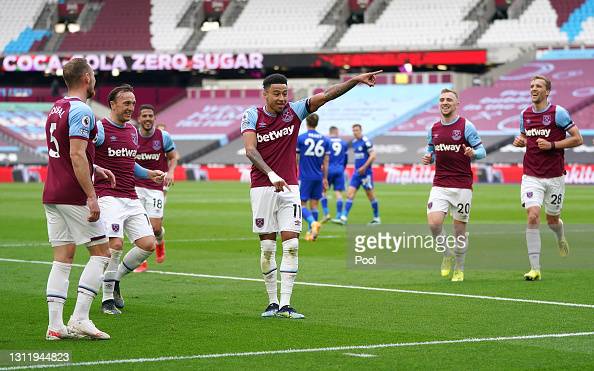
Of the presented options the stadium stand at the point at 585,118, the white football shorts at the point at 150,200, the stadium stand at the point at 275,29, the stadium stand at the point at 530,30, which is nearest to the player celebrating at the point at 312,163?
the white football shorts at the point at 150,200

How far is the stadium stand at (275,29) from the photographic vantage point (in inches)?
2709

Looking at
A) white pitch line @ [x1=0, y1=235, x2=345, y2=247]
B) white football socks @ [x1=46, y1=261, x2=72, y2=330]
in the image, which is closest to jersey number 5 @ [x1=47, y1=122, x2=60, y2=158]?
white football socks @ [x1=46, y1=261, x2=72, y2=330]

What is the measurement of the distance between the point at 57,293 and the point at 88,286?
0.30m

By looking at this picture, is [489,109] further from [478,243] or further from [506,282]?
[506,282]

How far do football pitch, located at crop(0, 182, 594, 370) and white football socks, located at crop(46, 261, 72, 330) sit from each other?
0.22 metres

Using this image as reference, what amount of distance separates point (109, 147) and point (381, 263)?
6588mm

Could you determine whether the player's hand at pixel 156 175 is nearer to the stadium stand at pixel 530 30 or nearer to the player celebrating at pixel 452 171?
the player celebrating at pixel 452 171

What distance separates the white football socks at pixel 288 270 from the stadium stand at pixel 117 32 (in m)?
61.3

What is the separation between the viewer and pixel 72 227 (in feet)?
32.9

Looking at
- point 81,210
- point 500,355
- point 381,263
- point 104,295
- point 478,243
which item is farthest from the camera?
point 478,243

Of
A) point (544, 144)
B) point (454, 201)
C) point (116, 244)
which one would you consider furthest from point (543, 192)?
point (116, 244)

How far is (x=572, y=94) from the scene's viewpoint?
196 ft

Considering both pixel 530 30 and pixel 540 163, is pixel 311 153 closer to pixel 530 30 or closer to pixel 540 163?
pixel 540 163

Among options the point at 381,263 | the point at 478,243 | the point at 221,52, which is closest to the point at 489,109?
the point at 221,52
